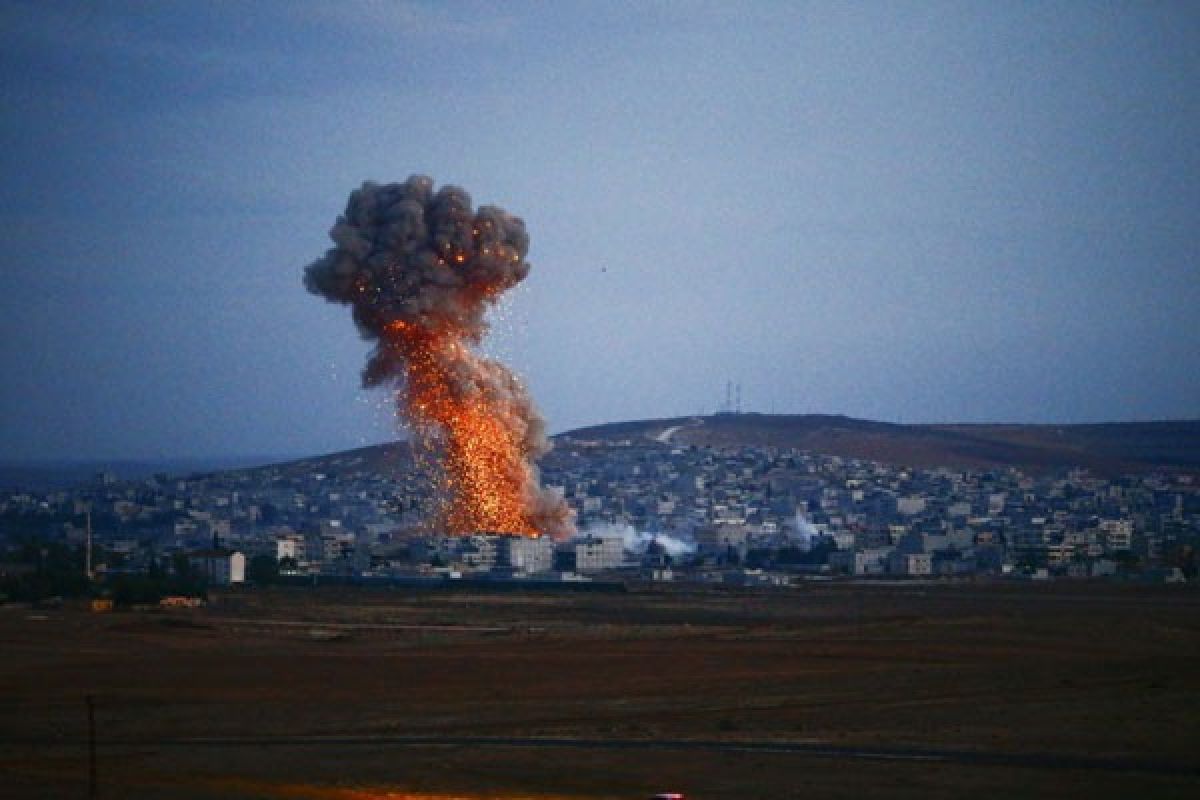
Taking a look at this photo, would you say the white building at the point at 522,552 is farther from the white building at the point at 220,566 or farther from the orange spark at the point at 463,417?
the white building at the point at 220,566

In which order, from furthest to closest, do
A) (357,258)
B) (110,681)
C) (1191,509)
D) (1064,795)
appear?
(1191,509), (357,258), (110,681), (1064,795)

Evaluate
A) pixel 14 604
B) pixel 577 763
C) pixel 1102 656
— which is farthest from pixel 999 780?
pixel 14 604

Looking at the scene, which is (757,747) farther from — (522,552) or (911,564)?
(911,564)

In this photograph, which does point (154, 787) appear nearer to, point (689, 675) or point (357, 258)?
point (689, 675)

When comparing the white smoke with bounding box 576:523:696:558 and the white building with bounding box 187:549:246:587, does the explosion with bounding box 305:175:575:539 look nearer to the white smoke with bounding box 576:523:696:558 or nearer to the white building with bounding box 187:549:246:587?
the white building with bounding box 187:549:246:587

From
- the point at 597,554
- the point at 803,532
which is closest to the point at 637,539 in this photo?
the point at 803,532

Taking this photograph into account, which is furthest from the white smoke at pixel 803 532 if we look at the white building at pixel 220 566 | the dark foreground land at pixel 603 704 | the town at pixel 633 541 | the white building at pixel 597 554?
the dark foreground land at pixel 603 704
